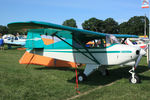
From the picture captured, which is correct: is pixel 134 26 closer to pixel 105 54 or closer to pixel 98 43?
pixel 98 43

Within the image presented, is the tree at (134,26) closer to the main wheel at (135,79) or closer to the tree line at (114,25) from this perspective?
the tree line at (114,25)

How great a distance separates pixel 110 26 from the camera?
315ft

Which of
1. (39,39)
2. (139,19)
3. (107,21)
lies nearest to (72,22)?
(107,21)

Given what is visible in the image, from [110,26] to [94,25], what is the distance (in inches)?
397

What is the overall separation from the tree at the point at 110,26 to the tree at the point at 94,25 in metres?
2.31

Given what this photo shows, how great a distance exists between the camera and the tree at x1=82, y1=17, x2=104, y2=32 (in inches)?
3654

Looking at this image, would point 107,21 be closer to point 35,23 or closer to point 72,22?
point 72,22

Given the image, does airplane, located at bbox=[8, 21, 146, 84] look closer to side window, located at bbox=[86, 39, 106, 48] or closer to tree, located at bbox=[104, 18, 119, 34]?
side window, located at bbox=[86, 39, 106, 48]

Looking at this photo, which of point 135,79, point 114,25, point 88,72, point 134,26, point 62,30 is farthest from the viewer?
point 114,25

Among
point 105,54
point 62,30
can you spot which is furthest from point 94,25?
point 62,30

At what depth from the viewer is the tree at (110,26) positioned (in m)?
94.3

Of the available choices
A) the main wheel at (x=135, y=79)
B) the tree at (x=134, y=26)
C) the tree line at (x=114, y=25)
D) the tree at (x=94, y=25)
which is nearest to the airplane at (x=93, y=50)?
the main wheel at (x=135, y=79)

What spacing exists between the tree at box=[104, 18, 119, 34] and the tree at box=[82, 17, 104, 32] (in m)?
2.31

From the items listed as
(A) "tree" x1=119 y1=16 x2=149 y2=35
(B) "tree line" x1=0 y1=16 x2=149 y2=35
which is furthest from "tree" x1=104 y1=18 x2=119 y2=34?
(A) "tree" x1=119 y1=16 x2=149 y2=35
